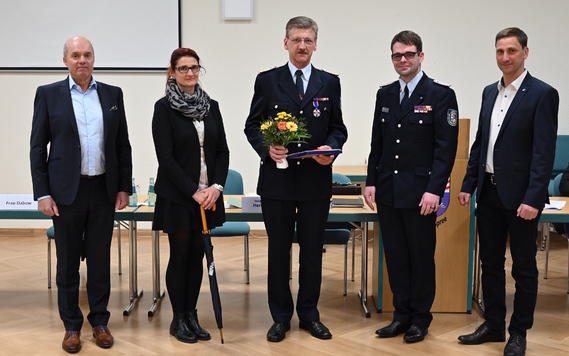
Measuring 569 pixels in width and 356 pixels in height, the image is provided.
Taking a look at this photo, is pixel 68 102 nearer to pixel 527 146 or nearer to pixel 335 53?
pixel 527 146

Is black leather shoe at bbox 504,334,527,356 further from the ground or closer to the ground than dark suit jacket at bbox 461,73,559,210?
closer to the ground

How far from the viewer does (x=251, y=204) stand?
163 inches

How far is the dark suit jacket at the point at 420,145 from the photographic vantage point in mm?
3566

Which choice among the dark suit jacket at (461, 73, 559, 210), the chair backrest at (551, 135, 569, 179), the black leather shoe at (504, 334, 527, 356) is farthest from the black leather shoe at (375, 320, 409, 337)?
the chair backrest at (551, 135, 569, 179)

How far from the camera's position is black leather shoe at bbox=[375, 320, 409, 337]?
3.78 m

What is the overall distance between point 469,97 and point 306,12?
2.05 m

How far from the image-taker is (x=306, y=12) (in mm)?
7098

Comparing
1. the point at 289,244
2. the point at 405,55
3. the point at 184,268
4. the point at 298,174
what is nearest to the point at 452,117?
the point at 405,55

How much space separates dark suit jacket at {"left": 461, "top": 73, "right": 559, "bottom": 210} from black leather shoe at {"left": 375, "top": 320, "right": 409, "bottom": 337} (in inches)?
38.2

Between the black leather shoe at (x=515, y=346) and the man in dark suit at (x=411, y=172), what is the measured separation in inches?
→ 18.3

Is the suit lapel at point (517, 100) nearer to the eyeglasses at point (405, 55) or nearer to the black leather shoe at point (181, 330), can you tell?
the eyeglasses at point (405, 55)

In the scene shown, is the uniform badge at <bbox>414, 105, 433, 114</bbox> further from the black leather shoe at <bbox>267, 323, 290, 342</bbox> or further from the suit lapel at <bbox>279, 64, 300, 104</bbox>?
the black leather shoe at <bbox>267, 323, 290, 342</bbox>

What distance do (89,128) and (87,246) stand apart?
0.66m

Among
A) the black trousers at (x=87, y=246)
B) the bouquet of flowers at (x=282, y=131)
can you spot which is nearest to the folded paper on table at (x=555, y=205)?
the bouquet of flowers at (x=282, y=131)
